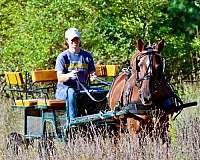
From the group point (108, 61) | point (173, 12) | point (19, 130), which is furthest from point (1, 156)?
point (173, 12)

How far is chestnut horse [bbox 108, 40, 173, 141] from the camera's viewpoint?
8.06 meters

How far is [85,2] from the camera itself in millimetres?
14711

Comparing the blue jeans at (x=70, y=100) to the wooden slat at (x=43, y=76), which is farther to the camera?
the wooden slat at (x=43, y=76)

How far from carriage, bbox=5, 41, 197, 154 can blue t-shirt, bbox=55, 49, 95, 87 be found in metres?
0.20

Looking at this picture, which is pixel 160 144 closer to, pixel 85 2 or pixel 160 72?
pixel 160 72

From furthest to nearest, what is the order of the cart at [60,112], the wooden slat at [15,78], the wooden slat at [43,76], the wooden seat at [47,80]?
1. the wooden slat at [15,78]
2. the wooden slat at [43,76]
3. the wooden seat at [47,80]
4. the cart at [60,112]

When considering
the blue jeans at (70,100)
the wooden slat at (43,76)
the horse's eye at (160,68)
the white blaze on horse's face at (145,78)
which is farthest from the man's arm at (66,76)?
the horse's eye at (160,68)

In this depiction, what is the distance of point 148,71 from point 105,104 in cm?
139

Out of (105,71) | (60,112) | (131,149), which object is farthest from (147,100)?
(105,71)

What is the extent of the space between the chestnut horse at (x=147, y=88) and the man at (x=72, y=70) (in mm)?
880

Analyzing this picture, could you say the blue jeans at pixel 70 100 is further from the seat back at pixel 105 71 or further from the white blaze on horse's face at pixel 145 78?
the seat back at pixel 105 71

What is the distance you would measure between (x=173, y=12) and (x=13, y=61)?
3.85 metres

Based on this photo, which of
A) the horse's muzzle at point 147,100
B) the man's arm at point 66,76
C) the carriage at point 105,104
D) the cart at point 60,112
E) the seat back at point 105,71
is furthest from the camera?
the seat back at point 105,71

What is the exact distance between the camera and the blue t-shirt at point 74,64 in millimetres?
9281
